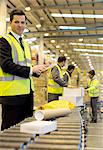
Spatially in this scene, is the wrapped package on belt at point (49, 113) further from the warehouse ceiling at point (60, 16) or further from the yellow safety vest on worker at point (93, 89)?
the yellow safety vest on worker at point (93, 89)

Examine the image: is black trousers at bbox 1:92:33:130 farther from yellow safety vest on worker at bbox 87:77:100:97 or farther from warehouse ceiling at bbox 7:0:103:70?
yellow safety vest on worker at bbox 87:77:100:97

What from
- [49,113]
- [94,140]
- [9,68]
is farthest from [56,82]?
[49,113]

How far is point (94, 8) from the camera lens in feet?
34.9

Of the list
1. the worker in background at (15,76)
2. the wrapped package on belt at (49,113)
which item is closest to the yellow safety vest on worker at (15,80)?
the worker in background at (15,76)

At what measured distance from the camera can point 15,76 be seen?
2686 mm

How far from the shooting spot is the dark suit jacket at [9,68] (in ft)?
8.46

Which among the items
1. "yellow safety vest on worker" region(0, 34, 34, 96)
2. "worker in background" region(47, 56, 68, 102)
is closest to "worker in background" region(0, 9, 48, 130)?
"yellow safety vest on worker" region(0, 34, 34, 96)

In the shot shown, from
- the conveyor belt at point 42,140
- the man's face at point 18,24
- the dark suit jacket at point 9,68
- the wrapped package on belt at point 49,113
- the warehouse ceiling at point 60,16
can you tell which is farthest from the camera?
the warehouse ceiling at point 60,16

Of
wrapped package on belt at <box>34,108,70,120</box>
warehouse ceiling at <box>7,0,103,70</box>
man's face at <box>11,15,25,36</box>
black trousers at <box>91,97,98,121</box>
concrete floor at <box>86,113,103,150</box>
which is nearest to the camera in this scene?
wrapped package on belt at <box>34,108,70,120</box>

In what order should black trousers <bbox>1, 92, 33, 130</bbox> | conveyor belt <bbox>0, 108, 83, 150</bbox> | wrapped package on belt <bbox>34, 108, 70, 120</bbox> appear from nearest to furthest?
conveyor belt <bbox>0, 108, 83, 150</bbox>, wrapped package on belt <bbox>34, 108, 70, 120</bbox>, black trousers <bbox>1, 92, 33, 130</bbox>

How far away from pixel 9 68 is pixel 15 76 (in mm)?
127

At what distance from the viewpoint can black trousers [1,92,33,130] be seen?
2.70m

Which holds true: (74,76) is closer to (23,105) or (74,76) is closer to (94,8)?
(94,8)

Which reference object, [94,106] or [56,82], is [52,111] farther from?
[94,106]
